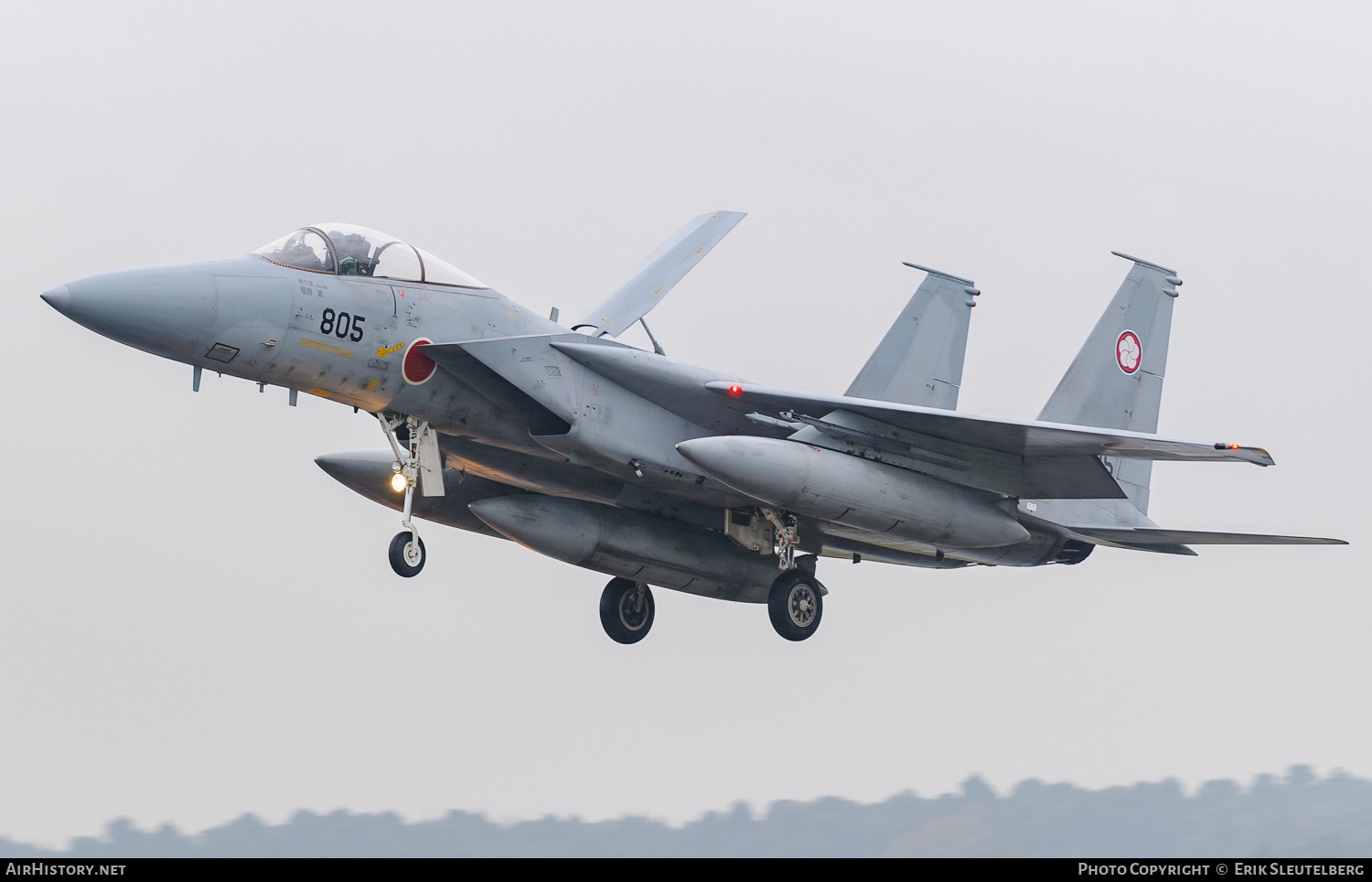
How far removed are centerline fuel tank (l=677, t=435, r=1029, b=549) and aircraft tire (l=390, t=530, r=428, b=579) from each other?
2352 millimetres

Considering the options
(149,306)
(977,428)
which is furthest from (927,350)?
(149,306)

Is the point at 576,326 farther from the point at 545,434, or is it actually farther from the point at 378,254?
the point at 378,254

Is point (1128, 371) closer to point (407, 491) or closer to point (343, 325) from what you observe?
point (407, 491)

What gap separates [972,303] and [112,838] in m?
13.5

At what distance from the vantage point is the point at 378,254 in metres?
11.5

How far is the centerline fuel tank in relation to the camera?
37.3ft

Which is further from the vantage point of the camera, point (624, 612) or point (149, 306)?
point (624, 612)

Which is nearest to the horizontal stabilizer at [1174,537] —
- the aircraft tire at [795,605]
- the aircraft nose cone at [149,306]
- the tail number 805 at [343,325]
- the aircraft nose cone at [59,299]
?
the aircraft tire at [795,605]

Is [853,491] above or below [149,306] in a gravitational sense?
below

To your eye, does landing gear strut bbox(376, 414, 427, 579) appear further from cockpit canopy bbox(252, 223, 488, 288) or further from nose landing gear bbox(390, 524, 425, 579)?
cockpit canopy bbox(252, 223, 488, 288)

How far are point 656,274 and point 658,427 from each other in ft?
8.69

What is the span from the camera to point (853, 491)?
39.5 feet
